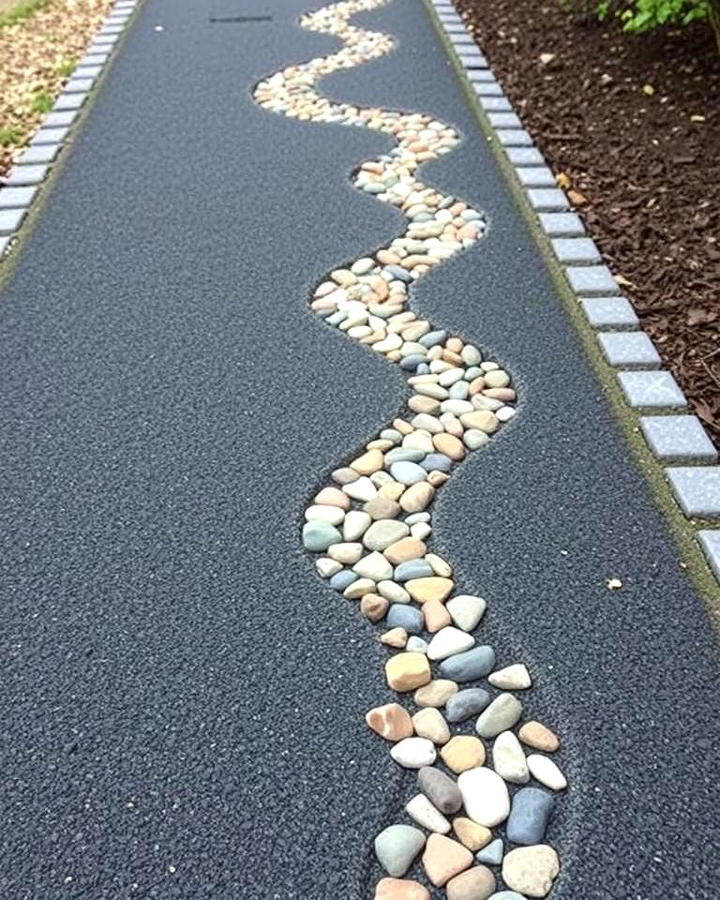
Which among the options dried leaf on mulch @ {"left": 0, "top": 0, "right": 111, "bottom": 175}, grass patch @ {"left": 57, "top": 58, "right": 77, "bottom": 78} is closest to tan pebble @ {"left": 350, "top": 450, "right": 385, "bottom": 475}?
dried leaf on mulch @ {"left": 0, "top": 0, "right": 111, "bottom": 175}

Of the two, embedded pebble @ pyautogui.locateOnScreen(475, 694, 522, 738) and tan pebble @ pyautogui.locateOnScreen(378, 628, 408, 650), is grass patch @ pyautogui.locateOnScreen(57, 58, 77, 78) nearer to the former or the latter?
tan pebble @ pyautogui.locateOnScreen(378, 628, 408, 650)

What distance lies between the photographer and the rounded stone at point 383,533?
2098 mm

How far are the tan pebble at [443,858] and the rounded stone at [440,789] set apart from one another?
0.05 m

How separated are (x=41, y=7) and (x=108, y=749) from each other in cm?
590

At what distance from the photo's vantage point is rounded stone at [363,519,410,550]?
2.10 metres

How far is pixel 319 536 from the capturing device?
2104 millimetres

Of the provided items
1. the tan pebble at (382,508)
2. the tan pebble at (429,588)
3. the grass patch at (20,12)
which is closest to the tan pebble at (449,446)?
the tan pebble at (382,508)

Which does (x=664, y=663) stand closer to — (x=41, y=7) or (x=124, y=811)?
(x=124, y=811)

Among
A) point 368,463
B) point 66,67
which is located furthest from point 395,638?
point 66,67

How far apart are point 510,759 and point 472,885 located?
0.24 metres

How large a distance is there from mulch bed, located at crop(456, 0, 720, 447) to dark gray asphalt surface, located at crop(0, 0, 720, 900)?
310 mm

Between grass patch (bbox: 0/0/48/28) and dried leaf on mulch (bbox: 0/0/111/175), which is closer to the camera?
dried leaf on mulch (bbox: 0/0/111/175)

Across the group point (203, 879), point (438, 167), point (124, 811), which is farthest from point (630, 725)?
point (438, 167)

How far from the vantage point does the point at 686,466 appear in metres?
2.27
